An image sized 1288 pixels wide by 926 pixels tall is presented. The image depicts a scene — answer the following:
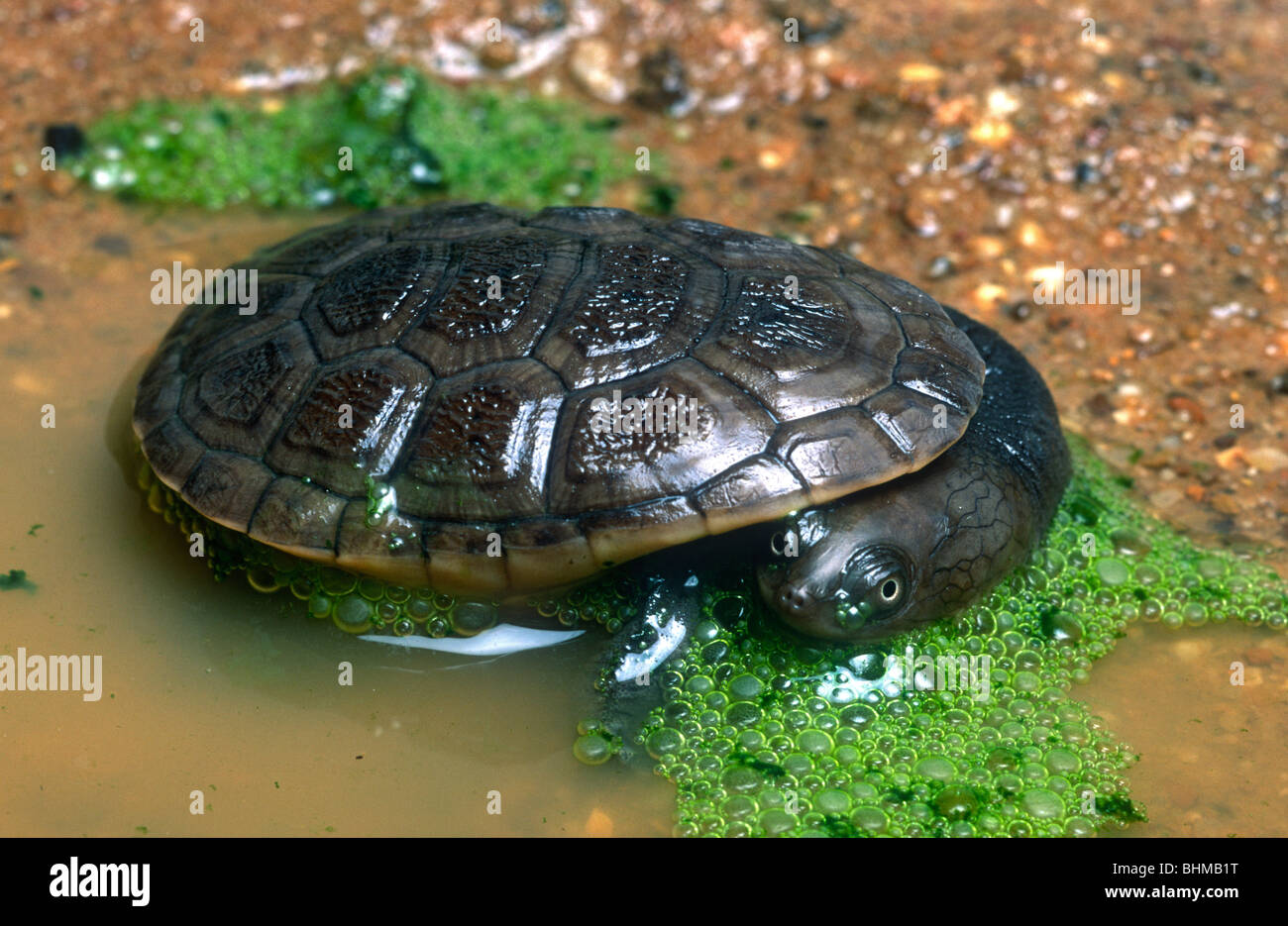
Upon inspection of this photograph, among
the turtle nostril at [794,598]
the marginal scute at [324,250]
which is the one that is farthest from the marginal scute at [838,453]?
the marginal scute at [324,250]

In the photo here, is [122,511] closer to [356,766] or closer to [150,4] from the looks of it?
[356,766]

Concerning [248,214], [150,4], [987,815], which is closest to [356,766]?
[987,815]

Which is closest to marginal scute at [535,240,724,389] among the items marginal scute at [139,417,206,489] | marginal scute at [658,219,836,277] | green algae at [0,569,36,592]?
marginal scute at [658,219,836,277]

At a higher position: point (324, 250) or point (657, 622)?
point (324, 250)

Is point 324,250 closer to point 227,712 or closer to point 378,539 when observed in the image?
point 378,539

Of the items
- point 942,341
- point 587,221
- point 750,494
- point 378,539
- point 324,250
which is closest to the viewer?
point 750,494

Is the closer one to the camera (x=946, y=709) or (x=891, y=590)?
(x=891, y=590)

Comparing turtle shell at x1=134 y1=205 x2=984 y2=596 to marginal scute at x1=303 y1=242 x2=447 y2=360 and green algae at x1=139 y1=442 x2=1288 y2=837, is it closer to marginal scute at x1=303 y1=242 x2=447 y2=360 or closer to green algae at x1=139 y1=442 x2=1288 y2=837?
marginal scute at x1=303 y1=242 x2=447 y2=360

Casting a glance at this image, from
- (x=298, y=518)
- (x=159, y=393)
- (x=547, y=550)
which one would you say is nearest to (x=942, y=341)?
(x=547, y=550)
